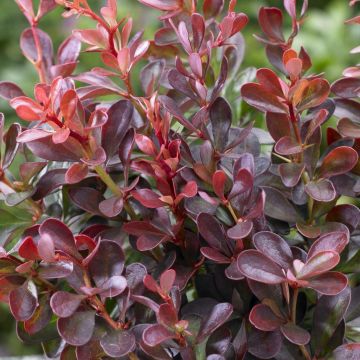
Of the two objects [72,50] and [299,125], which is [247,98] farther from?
[72,50]

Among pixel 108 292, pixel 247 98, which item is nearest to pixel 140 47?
pixel 247 98

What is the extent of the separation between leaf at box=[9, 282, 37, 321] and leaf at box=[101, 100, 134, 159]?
132 mm

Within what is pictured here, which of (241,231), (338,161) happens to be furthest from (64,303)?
(338,161)

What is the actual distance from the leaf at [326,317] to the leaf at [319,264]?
2.7 inches

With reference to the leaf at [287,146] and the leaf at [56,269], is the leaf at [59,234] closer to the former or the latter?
the leaf at [56,269]

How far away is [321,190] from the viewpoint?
0.56 metres

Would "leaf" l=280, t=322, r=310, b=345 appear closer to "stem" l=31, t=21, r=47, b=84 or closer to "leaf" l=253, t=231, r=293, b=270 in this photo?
"leaf" l=253, t=231, r=293, b=270

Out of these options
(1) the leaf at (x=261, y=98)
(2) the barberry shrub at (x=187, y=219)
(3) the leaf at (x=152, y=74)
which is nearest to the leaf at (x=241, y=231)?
(2) the barberry shrub at (x=187, y=219)

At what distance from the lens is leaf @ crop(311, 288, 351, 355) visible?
1.81 ft

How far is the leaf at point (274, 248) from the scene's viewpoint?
0.52 metres

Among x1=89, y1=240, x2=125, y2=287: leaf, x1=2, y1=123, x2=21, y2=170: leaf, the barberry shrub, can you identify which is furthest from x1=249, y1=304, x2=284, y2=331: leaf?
x1=2, y1=123, x2=21, y2=170: leaf

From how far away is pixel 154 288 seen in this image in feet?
1.65

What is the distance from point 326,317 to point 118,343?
0.17 m

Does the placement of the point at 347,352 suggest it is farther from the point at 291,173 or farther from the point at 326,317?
the point at 291,173
